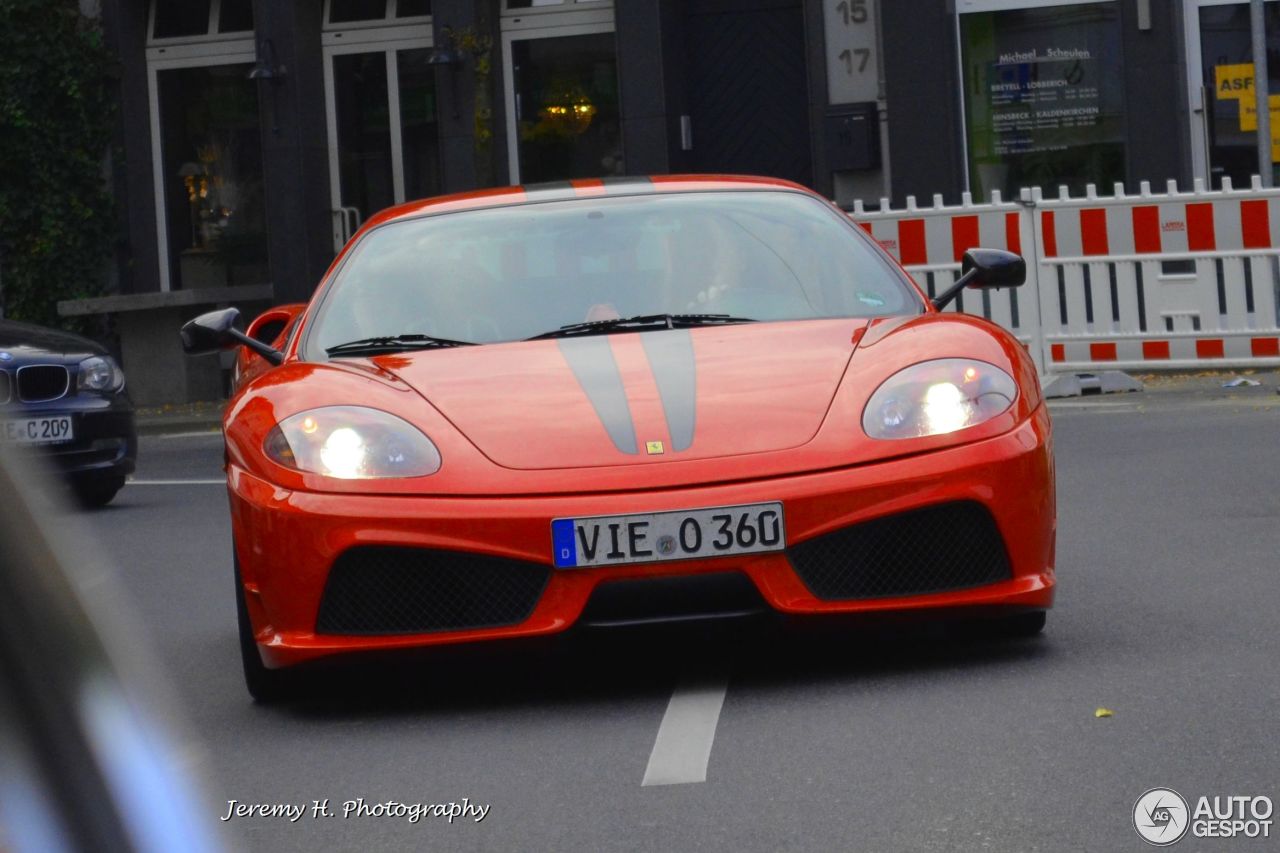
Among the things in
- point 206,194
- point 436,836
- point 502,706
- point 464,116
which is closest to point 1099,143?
point 464,116

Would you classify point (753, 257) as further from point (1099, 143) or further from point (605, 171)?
point (605, 171)

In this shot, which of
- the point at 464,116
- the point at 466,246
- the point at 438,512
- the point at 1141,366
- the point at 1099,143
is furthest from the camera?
the point at 464,116

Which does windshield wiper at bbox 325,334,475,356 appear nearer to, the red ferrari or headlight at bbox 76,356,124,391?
the red ferrari

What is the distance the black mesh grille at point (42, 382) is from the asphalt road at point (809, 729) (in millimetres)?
4340

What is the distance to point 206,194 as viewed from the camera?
22.2m

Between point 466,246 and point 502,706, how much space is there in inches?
64.9

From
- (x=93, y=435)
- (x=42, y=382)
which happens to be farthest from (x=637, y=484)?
(x=42, y=382)

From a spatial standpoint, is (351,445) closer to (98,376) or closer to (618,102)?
(98,376)

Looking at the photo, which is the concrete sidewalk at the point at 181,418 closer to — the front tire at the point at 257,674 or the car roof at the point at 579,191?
the car roof at the point at 579,191

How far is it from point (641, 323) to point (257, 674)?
1.37 m

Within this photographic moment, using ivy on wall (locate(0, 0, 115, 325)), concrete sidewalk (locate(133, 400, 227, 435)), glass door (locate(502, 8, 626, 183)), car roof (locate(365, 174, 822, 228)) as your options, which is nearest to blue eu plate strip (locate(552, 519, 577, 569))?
car roof (locate(365, 174, 822, 228))

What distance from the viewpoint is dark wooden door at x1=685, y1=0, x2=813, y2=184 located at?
67.7ft

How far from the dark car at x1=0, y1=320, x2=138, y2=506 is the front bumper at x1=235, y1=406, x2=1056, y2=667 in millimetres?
6167

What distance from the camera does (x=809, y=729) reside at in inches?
175
